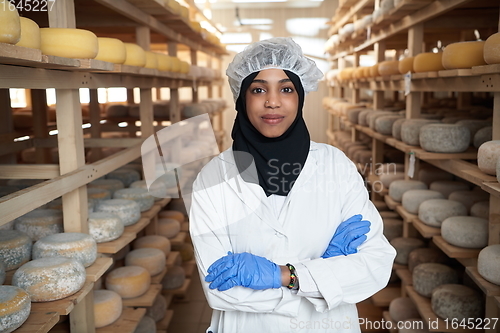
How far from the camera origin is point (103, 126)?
14.9ft

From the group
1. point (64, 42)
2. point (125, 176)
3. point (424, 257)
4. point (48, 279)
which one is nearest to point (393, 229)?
point (424, 257)

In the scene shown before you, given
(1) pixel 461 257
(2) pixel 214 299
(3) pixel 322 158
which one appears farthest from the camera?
(1) pixel 461 257

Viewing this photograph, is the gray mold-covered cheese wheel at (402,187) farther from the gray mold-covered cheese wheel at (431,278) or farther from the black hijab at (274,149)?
the black hijab at (274,149)

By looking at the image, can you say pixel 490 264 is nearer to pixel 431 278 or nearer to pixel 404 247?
pixel 431 278

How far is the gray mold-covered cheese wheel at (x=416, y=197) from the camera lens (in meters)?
3.19

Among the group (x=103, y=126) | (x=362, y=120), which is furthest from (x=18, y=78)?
(x=362, y=120)

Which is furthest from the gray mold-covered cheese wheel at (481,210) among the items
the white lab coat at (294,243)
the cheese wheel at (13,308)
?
the cheese wheel at (13,308)

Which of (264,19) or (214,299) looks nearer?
(214,299)

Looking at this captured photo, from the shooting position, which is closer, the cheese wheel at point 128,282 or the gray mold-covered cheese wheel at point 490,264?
the gray mold-covered cheese wheel at point 490,264

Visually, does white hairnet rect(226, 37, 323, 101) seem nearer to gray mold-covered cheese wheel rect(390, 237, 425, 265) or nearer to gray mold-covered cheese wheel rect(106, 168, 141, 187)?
gray mold-covered cheese wheel rect(106, 168, 141, 187)

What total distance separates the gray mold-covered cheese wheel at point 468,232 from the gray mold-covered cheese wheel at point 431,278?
340mm

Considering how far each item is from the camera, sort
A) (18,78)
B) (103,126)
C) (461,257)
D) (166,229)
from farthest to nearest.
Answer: (103,126) → (166,229) → (461,257) → (18,78)

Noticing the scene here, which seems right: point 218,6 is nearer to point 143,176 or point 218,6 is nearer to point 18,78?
point 143,176

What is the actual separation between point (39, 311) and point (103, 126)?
120 inches
